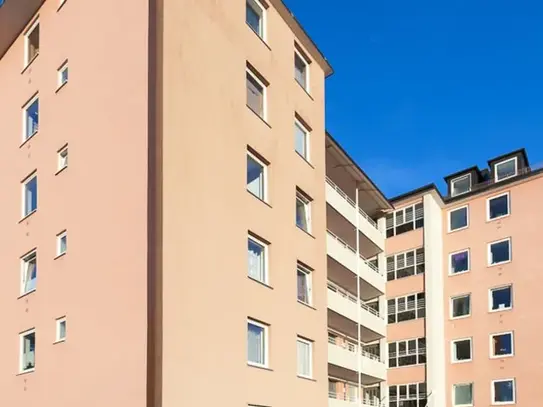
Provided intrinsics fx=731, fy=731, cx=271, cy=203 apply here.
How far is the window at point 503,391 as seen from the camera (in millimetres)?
34750

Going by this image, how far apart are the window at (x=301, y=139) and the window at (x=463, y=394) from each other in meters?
18.3

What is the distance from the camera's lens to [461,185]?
136 ft

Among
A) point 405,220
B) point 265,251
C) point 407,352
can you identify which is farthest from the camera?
point 405,220

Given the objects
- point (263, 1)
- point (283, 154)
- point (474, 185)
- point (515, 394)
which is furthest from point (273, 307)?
point (474, 185)

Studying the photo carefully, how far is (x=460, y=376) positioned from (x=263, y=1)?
2278cm

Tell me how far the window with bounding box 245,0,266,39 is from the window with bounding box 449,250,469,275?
2024 centimetres

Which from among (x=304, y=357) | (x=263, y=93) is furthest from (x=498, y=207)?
(x=263, y=93)

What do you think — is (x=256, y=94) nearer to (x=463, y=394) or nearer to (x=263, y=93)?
(x=263, y=93)

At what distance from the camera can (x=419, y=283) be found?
125 ft

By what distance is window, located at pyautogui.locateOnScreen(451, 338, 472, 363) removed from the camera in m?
36.8

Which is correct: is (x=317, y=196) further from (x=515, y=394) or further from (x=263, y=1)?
(x=515, y=394)

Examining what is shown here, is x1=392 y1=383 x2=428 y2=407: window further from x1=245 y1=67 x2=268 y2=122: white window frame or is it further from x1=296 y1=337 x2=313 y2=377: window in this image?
x1=245 y1=67 x2=268 y2=122: white window frame

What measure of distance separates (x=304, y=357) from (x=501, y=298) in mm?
17724

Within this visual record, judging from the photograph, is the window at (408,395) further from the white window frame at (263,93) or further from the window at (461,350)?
the white window frame at (263,93)
